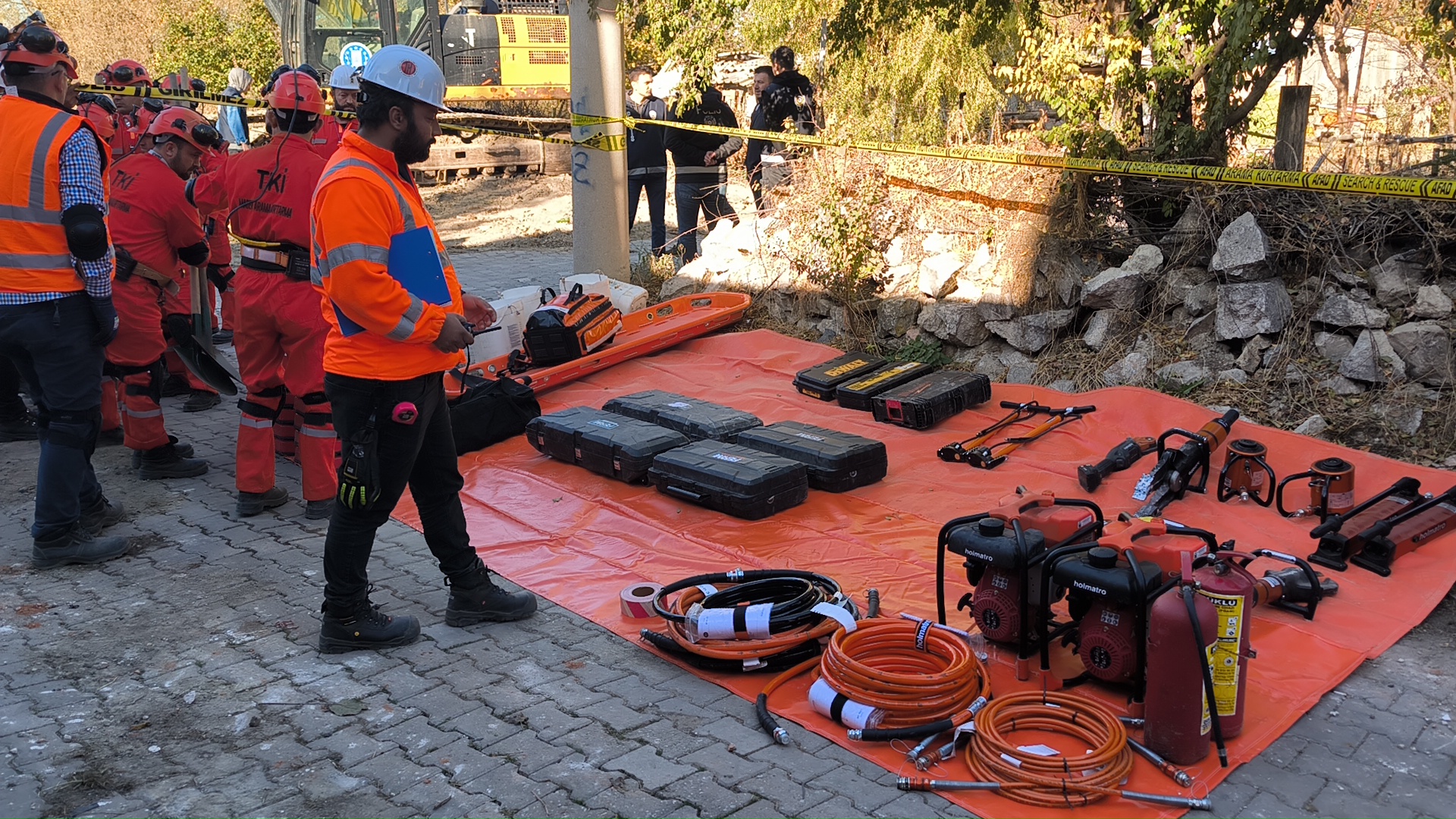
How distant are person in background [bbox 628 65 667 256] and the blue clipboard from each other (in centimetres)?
741

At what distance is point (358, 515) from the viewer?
171 inches

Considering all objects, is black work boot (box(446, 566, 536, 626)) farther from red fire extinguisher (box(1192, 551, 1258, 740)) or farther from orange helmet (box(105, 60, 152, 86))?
orange helmet (box(105, 60, 152, 86))

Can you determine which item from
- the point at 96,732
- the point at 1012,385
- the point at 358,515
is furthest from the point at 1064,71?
the point at 96,732

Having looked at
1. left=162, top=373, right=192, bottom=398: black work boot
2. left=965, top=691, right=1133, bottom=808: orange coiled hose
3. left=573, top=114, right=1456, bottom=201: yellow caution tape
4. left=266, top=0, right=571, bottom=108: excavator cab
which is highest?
left=266, top=0, right=571, bottom=108: excavator cab

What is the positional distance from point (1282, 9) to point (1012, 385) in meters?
3.06

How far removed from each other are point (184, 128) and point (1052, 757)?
586 cm

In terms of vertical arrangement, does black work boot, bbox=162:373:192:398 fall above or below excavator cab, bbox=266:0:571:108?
below

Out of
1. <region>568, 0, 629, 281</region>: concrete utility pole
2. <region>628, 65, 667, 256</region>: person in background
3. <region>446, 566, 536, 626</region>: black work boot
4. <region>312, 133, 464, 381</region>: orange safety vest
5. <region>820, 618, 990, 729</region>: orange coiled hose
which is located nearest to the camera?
<region>820, 618, 990, 729</region>: orange coiled hose

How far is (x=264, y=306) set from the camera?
5.87 m

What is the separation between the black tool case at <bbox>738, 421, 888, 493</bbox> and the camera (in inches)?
243

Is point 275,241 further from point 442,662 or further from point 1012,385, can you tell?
point 1012,385

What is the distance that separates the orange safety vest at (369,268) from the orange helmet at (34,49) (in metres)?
2.17

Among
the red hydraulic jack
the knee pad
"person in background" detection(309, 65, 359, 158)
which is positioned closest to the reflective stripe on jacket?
the knee pad

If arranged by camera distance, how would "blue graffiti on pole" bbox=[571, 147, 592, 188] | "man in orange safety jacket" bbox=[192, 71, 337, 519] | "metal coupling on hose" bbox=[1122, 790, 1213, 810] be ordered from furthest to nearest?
"blue graffiti on pole" bbox=[571, 147, 592, 188] → "man in orange safety jacket" bbox=[192, 71, 337, 519] → "metal coupling on hose" bbox=[1122, 790, 1213, 810]
